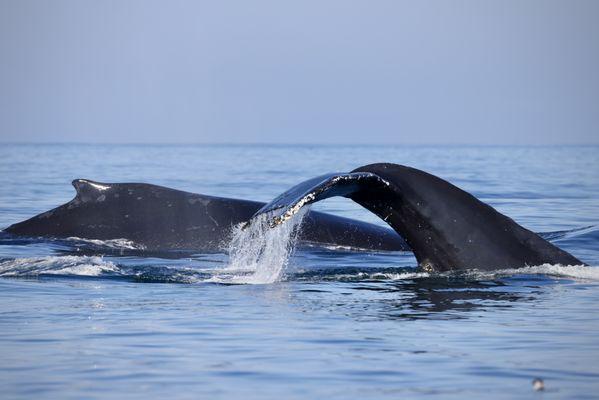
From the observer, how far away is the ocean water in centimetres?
694

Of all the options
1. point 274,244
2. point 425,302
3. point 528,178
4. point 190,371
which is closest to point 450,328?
point 425,302

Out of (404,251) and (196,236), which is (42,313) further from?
(404,251)

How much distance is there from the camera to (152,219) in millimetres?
13922

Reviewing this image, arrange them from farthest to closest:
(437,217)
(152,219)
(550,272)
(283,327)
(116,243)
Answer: (152,219)
(116,243)
(550,272)
(437,217)
(283,327)

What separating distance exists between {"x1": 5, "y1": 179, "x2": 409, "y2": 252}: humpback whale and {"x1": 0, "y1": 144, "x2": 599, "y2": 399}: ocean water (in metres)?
0.27

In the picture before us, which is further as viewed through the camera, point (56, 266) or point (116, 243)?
point (116, 243)

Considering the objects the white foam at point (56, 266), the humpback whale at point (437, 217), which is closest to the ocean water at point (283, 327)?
the white foam at point (56, 266)

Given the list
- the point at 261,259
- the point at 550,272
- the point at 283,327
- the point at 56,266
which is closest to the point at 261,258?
the point at 261,259

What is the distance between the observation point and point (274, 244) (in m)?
11.1

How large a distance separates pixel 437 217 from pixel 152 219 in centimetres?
515

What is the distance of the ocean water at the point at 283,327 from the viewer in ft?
22.8

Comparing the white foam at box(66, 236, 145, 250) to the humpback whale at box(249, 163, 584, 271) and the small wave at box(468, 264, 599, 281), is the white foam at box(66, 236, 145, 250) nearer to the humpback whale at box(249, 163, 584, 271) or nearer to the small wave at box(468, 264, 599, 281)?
the humpback whale at box(249, 163, 584, 271)

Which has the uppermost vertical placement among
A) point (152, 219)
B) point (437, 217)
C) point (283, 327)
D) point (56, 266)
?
point (437, 217)

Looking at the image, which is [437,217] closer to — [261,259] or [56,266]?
[261,259]
